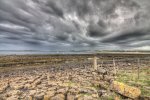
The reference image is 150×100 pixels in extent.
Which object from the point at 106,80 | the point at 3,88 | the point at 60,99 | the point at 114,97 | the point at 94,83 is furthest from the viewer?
the point at 106,80

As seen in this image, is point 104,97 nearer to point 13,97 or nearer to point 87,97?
point 87,97

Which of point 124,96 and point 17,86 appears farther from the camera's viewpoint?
point 17,86

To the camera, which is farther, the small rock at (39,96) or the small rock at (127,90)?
the small rock at (39,96)

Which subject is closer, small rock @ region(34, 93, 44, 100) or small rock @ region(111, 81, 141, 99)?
small rock @ region(111, 81, 141, 99)

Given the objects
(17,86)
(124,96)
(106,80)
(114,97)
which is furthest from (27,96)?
(106,80)

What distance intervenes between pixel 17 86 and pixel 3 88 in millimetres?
989

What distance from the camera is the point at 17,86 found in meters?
11.7

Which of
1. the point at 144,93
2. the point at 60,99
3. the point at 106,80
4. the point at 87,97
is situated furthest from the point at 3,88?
the point at 144,93

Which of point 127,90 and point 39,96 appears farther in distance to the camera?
point 39,96

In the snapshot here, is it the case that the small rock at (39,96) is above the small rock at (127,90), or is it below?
below

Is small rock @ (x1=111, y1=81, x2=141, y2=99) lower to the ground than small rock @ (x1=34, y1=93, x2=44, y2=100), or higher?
higher

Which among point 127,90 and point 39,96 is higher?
point 127,90

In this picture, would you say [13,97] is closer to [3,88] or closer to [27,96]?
[27,96]

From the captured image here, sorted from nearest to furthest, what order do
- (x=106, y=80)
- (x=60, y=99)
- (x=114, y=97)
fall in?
1. (x=60, y=99)
2. (x=114, y=97)
3. (x=106, y=80)
